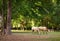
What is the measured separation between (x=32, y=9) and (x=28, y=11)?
1088 mm

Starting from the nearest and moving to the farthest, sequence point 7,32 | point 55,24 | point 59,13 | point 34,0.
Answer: point 7,32 < point 34,0 < point 59,13 < point 55,24

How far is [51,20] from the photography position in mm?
61844

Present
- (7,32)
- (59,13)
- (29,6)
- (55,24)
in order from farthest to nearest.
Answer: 1. (55,24)
2. (59,13)
3. (29,6)
4. (7,32)

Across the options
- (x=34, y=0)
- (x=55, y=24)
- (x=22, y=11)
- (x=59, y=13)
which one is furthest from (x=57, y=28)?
(x=34, y=0)

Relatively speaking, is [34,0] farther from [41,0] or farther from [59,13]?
[59,13]

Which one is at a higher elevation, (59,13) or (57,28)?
(59,13)

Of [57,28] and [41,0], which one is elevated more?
[41,0]

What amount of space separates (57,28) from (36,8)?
28.0m

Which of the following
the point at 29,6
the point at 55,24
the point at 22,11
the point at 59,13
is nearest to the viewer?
the point at 29,6

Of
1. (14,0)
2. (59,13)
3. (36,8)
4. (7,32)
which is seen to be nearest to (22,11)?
(36,8)

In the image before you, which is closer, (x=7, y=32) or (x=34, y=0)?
(x=7, y=32)

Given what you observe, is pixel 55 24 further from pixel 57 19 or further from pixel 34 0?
pixel 34 0

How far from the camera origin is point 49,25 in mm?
63969

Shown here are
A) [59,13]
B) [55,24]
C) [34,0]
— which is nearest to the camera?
[34,0]
